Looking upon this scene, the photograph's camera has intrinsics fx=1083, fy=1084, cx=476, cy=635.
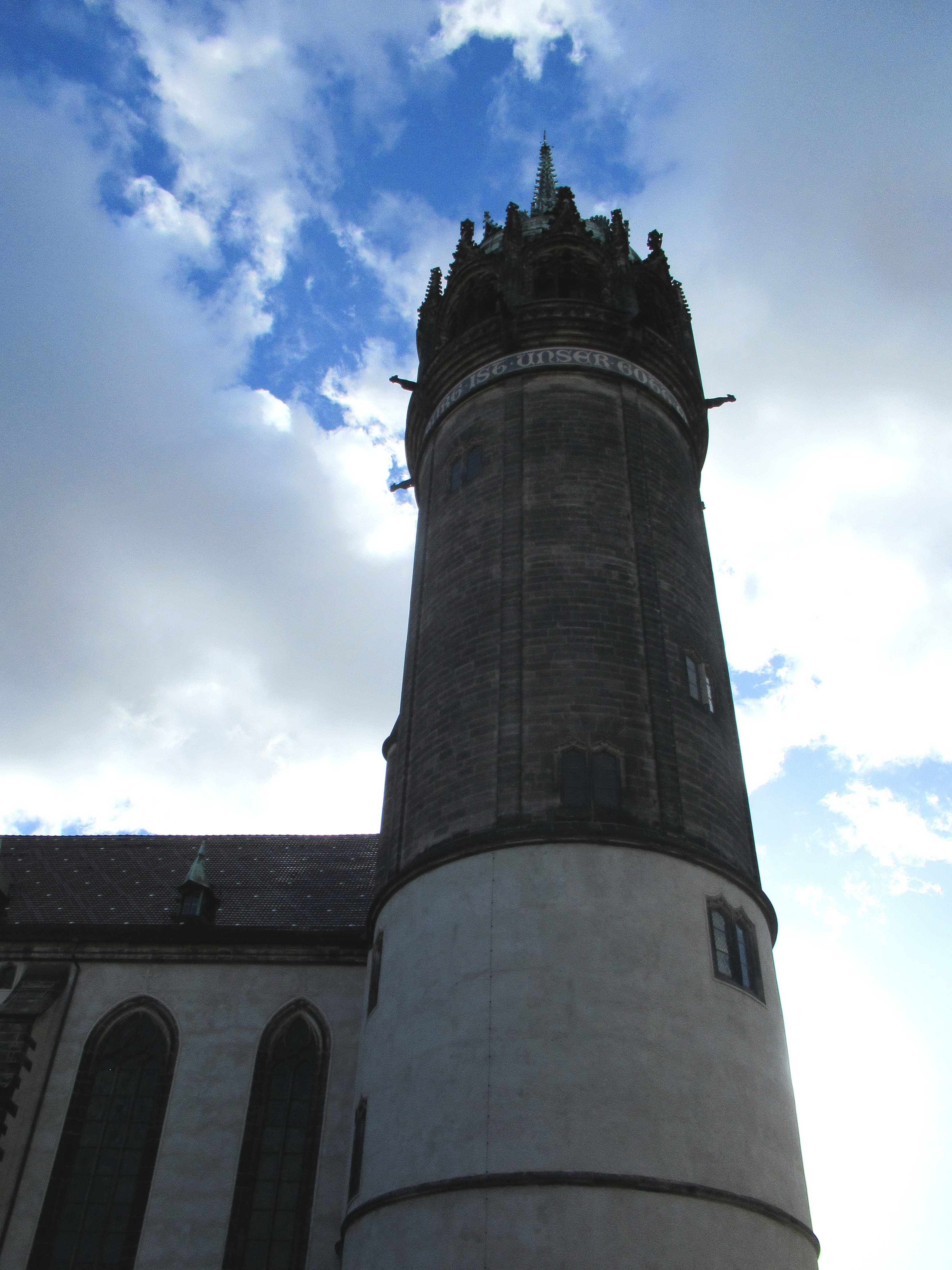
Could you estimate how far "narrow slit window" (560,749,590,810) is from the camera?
15.9 meters

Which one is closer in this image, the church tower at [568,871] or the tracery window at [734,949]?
the church tower at [568,871]

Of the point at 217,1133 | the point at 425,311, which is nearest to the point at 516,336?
the point at 425,311

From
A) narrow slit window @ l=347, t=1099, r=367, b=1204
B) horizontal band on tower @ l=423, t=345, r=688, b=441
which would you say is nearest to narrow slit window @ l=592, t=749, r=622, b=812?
narrow slit window @ l=347, t=1099, r=367, b=1204

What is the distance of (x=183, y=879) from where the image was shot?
82.1 feet

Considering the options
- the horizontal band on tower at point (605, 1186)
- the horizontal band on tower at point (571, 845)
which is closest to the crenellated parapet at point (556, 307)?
the horizontal band on tower at point (571, 845)

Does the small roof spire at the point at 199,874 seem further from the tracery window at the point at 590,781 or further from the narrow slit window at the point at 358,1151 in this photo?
the tracery window at the point at 590,781

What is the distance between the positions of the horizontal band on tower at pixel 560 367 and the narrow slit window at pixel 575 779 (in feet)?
30.0

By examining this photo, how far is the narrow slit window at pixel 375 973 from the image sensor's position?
16844 millimetres

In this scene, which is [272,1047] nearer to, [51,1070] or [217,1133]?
[217,1133]

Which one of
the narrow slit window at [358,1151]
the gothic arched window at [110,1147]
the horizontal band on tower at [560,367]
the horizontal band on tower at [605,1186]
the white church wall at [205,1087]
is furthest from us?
the horizontal band on tower at [560,367]

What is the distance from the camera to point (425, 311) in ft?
86.6

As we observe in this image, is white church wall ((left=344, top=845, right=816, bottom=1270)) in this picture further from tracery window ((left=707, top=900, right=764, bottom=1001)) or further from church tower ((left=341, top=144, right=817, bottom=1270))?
tracery window ((left=707, top=900, right=764, bottom=1001))

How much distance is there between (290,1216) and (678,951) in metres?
8.54

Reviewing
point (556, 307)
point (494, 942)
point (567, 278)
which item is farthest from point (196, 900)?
point (567, 278)
